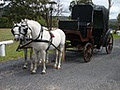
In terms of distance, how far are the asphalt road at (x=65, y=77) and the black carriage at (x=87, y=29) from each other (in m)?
0.99

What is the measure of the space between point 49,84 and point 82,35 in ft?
12.4

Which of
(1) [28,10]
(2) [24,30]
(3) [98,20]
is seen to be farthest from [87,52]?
(1) [28,10]

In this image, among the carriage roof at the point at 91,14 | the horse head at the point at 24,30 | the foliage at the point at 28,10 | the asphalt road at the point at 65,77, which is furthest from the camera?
the foliage at the point at 28,10

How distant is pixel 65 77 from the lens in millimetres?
6223

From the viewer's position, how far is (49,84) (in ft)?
18.1

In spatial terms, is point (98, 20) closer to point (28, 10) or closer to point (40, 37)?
point (40, 37)

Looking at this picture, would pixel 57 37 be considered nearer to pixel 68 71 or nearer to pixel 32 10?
pixel 68 71

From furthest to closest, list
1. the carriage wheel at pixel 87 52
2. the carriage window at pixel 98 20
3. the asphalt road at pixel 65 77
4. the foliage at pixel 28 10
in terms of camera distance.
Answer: the foliage at pixel 28 10 < the carriage window at pixel 98 20 < the carriage wheel at pixel 87 52 < the asphalt road at pixel 65 77

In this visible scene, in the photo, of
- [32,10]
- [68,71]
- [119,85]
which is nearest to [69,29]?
[68,71]

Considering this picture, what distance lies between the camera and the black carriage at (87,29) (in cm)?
841

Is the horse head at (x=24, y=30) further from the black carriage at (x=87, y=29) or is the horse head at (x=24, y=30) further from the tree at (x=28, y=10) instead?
the tree at (x=28, y=10)

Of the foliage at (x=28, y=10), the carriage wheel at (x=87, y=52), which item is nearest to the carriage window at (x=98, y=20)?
the carriage wheel at (x=87, y=52)

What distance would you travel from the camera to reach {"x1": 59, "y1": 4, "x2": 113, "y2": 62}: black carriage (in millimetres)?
8406

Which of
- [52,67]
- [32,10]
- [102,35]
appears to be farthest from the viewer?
[32,10]
